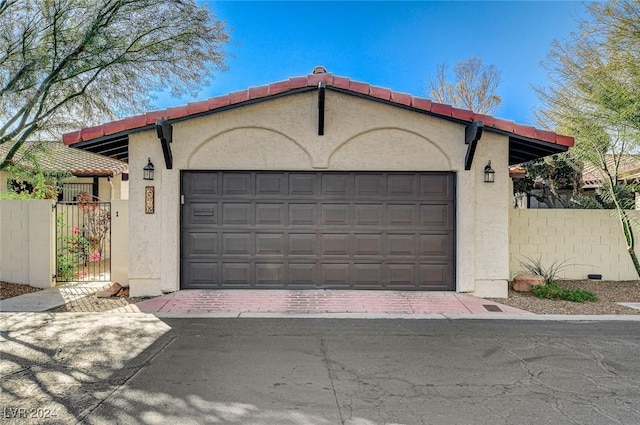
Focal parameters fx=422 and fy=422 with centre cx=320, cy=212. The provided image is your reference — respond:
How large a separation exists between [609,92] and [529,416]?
323 inches

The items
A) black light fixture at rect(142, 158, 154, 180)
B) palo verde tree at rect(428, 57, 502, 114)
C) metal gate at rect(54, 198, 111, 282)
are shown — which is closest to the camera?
black light fixture at rect(142, 158, 154, 180)

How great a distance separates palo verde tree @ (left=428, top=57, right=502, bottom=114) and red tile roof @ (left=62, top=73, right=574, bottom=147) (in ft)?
47.1

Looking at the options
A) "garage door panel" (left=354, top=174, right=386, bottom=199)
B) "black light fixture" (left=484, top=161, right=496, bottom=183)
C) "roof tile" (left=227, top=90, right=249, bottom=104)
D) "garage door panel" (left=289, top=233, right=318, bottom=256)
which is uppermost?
"roof tile" (left=227, top=90, right=249, bottom=104)

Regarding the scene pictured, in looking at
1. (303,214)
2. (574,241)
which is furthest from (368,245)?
(574,241)

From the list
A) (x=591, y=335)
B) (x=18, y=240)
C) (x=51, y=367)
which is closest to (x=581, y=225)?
(x=591, y=335)

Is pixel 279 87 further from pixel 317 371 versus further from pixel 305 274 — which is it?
pixel 317 371

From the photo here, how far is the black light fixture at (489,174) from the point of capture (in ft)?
28.8

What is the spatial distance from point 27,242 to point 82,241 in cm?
154

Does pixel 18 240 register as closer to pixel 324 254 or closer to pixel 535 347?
pixel 324 254

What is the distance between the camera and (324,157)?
29.4 ft

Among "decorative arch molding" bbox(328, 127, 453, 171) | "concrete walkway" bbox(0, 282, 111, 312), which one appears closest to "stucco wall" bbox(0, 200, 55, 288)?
"concrete walkway" bbox(0, 282, 111, 312)

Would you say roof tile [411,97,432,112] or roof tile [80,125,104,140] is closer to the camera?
roof tile [80,125,104,140]

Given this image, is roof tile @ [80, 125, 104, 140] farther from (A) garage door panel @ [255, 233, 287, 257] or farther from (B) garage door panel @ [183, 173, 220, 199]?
(A) garage door panel @ [255, 233, 287, 257]

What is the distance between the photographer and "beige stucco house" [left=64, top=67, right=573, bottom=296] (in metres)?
8.84
